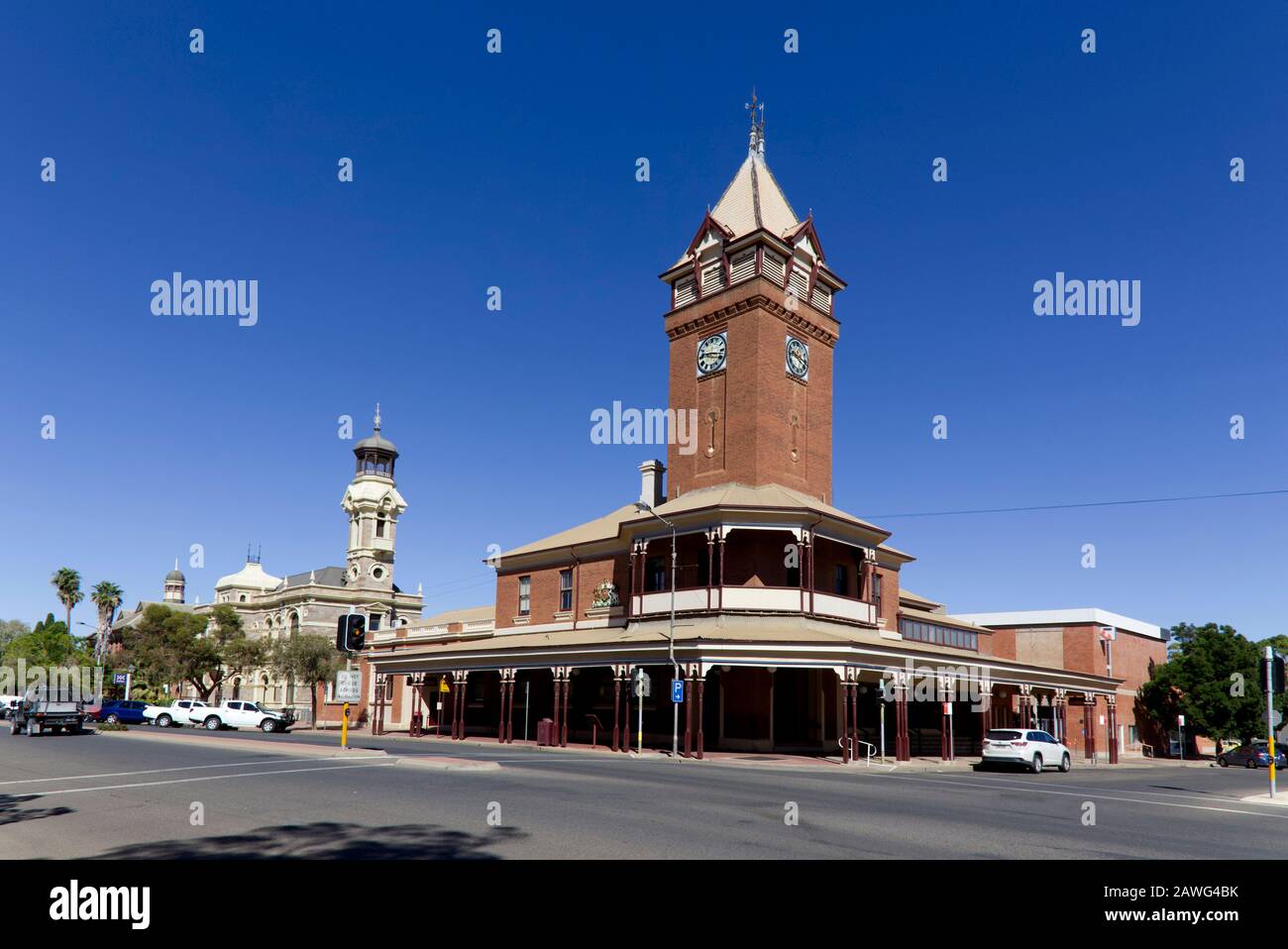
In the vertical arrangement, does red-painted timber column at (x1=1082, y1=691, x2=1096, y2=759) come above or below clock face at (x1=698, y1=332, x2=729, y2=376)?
below

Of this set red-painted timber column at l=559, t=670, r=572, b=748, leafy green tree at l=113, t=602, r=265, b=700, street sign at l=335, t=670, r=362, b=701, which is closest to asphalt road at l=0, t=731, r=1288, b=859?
street sign at l=335, t=670, r=362, b=701

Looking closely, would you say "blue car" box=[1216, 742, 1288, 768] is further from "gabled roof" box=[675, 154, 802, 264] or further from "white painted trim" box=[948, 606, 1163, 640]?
"gabled roof" box=[675, 154, 802, 264]

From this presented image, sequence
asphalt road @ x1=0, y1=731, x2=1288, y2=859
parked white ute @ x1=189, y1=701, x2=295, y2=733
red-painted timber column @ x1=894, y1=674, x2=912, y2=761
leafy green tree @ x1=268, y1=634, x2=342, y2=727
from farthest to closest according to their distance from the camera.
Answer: leafy green tree @ x1=268, y1=634, x2=342, y2=727, parked white ute @ x1=189, y1=701, x2=295, y2=733, red-painted timber column @ x1=894, y1=674, x2=912, y2=761, asphalt road @ x1=0, y1=731, x2=1288, y2=859

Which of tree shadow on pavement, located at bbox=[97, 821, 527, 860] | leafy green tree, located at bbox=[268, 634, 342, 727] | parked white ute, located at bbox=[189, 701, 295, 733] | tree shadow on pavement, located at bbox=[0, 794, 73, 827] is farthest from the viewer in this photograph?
leafy green tree, located at bbox=[268, 634, 342, 727]

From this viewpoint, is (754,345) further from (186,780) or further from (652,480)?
(186,780)

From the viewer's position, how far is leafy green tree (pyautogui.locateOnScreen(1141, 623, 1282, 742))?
197 ft

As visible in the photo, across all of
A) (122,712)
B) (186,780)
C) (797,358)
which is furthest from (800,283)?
(122,712)

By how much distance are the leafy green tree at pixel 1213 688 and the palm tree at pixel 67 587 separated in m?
114

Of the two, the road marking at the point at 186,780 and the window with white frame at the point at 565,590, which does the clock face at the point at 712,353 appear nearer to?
the window with white frame at the point at 565,590

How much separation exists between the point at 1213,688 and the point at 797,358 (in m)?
38.5

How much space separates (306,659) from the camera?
6294 centimetres

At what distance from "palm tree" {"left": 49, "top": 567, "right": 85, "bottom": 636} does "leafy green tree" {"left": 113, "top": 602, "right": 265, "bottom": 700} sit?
138 ft

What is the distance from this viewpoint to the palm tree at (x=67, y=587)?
113438 millimetres
